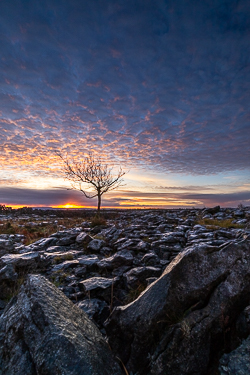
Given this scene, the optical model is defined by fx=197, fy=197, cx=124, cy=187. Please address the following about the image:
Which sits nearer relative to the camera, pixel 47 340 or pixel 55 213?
pixel 47 340

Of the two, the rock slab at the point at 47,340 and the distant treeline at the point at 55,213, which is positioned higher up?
the rock slab at the point at 47,340

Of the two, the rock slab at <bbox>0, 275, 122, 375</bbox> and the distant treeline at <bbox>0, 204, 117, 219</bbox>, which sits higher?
the rock slab at <bbox>0, 275, 122, 375</bbox>

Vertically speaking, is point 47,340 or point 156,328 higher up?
point 47,340

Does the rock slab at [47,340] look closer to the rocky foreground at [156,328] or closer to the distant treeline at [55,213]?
the rocky foreground at [156,328]

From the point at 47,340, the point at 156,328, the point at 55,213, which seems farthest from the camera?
the point at 55,213

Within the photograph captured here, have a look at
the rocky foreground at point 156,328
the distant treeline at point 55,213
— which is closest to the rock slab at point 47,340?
the rocky foreground at point 156,328

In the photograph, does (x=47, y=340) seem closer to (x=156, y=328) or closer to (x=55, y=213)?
(x=156, y=328)

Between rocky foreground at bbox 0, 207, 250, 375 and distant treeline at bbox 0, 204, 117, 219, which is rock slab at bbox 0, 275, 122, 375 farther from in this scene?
distant treeline at bbox 0, 204, 117, 219

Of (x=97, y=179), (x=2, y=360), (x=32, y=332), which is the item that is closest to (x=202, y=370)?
(x=32, y=332)

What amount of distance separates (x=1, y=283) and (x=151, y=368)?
16.9 feet

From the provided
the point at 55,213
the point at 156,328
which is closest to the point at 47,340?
the point at 156,328

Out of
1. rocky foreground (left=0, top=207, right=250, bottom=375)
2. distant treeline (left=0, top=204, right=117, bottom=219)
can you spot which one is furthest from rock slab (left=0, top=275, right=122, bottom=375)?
distant treeline (left=0, top=204, right=117, bottom=219)

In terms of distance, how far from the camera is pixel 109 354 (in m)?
3.05

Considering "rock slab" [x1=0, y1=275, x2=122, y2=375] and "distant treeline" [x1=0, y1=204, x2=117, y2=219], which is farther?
"distant treeline" [x1=0, y1=204, x2=117, y2=219]
